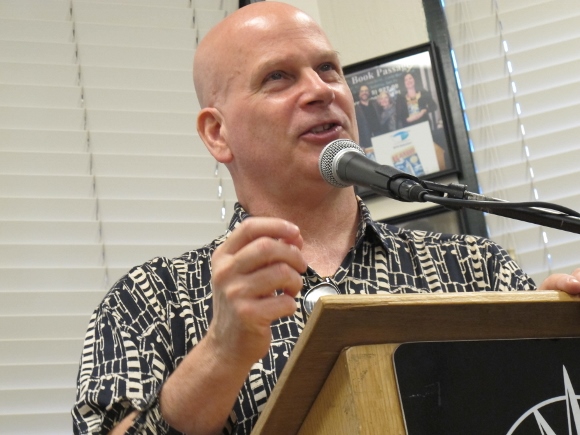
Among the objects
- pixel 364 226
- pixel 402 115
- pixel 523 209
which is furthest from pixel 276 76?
pixel 402 115

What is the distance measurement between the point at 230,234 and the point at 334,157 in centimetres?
17

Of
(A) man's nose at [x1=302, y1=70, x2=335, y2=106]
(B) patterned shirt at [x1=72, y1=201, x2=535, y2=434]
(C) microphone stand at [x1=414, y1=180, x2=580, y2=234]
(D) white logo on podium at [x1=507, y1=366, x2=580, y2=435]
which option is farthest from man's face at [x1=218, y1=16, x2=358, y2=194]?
(D) white logo on podium at [x1=507, y1=366, x2=580, y2=435]

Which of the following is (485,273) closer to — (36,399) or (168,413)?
(168,413)

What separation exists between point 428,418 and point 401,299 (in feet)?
0.37

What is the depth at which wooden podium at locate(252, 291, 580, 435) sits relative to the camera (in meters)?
0.83

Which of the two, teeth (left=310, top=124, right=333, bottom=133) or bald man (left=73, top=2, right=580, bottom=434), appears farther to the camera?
teeth (left=310, top=124, right=333, bottom=133)

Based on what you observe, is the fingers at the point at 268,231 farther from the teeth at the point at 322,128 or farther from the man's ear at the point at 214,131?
the man's ear at the point at 214,131

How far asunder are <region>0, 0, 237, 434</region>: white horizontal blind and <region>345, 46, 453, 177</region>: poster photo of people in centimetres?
43

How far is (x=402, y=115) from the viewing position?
243cm

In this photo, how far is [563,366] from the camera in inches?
36.0

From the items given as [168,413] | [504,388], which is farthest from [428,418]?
[168,413]

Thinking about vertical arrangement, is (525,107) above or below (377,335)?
above

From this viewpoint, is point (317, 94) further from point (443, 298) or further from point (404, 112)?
point (404, 112)

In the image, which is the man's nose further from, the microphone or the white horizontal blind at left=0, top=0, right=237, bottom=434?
the white horizontal blind at left=0, top=0, right=237, bottom=434
